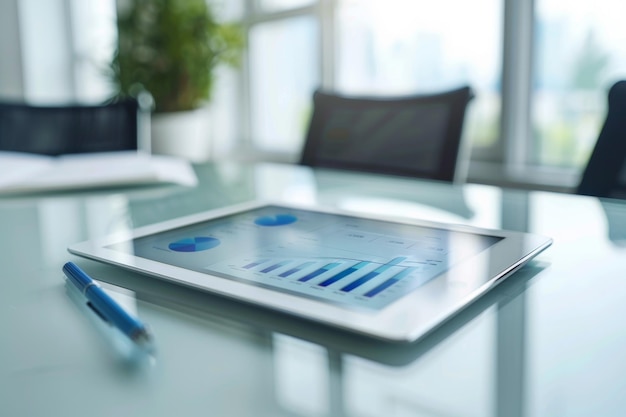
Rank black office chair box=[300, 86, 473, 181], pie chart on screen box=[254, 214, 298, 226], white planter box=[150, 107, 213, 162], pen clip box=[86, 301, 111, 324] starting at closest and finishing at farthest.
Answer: pen clip box=[86, 301, 111, 324], pie chart on screen box=[254, 214, 298, 226], black office chair box=[300, 86, 473, 181], white planter box=[150, 107, 213, 162]

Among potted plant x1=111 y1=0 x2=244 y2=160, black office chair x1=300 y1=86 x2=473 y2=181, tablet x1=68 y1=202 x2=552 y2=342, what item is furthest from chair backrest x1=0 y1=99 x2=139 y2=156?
potted plant x1=111 y1=0 x2=244 y2=160

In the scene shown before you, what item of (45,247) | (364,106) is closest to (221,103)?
(364,106)

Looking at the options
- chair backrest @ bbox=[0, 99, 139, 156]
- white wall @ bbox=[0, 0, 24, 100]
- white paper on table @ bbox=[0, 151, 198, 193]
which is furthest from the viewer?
white wall @ bbox=[0, 0, 24, 100]

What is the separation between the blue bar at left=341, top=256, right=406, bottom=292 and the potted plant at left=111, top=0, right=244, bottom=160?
296 centimetres

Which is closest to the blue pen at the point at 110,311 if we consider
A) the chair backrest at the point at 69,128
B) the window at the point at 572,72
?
the chair backrest at the point at 69,128

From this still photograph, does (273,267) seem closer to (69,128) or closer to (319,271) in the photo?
(319,271)

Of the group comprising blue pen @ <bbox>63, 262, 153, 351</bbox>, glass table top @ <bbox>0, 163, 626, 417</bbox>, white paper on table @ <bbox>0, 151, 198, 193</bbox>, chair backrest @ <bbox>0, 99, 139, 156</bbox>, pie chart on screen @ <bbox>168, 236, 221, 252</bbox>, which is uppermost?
chair backrest @ <bbox>0, 99, 139, 156</bbox>

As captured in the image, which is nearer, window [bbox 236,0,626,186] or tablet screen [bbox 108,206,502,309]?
tablet screen [bbox 108,206,502,309]

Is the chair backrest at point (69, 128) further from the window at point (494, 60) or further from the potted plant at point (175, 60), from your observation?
the potted plant at point (175, 60)

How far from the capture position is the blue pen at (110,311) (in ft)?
1.41

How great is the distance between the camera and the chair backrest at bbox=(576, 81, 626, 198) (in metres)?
0.98

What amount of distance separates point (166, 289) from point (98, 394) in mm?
177

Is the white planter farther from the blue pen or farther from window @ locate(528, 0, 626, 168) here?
the blue pen

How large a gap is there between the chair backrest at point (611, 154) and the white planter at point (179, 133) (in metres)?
2.57
